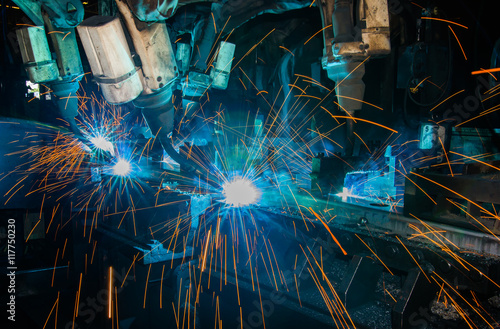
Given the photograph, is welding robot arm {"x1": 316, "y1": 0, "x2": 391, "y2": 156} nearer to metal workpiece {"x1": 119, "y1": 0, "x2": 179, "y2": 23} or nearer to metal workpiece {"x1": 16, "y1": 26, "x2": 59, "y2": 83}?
metal workpiece {"x1": 119, "y1": 0, "x2": 179, "y2": 23}

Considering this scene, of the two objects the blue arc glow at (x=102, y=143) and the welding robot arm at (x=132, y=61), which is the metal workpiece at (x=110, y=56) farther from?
the blue arc glow at (x=102, y=143)

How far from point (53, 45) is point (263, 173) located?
2911 mm

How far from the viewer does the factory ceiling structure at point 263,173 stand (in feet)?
6.56

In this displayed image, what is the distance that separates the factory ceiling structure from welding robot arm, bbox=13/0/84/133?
0.07ft

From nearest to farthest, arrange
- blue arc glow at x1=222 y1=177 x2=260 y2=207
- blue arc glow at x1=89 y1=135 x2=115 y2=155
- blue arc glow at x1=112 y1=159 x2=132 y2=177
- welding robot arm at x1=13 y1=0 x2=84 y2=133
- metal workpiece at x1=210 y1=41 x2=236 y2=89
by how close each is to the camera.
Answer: blue arc glow at x1=222 y1=177 x2=260 y2=207
welding robot arm at x1=13 y1=0 x2=84 y2=133
metal workpiece at x1=210 y1=41 x2=236 y2=89
blue arc glow at x1=112 y1=159 x2=132 y2=177
blue arc glow at x1=89 y1=135 x2=115 y2=155

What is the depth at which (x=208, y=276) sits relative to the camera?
2730 millimetres

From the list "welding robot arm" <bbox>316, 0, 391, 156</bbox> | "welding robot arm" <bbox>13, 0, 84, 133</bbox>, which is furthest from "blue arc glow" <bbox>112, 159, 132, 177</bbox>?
"welding robot arm" <bbox>316, 0, 391, 156</bbox>

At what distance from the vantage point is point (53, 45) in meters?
3.78

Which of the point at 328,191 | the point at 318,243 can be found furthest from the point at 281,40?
the point at 318,243

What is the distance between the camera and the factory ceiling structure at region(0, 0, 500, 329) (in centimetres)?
200

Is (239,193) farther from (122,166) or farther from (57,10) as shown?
(122,166)

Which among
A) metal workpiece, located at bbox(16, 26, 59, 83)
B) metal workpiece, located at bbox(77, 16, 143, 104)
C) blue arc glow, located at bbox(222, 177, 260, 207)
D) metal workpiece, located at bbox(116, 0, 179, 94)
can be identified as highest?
metal workpiece, located at bbox(16, 26, 59, 83)

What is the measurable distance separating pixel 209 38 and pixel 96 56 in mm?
1399

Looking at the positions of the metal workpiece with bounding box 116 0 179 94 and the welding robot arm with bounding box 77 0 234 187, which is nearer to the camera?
the welding robot arm with bounding box 77 0 234 187
